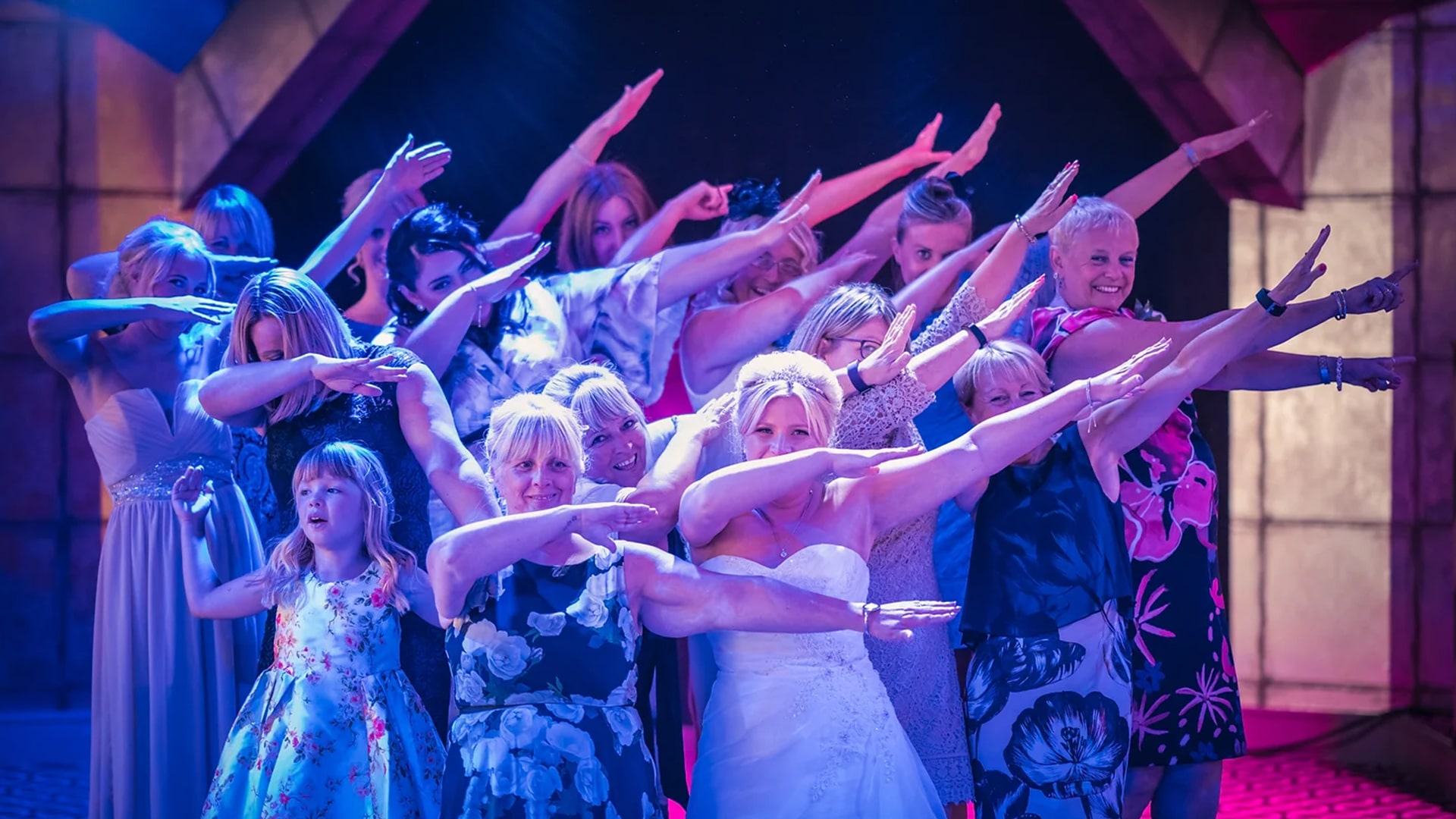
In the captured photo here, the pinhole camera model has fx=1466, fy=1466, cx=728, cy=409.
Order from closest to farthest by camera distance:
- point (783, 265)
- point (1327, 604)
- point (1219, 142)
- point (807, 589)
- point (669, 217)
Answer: point (807, 589) < point (1219, 142) < point (783, 265) < point (669, 217) < point (1327, 604)

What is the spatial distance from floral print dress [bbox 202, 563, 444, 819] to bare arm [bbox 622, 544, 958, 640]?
598 millimetres

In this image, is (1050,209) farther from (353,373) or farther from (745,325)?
(353,373)

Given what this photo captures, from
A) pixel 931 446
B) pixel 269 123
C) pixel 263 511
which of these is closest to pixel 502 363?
pixel 263 511

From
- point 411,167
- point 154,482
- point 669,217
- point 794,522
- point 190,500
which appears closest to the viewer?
point 794,522

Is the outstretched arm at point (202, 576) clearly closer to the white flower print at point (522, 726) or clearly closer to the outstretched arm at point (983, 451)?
the white flower print at point (522, 726)

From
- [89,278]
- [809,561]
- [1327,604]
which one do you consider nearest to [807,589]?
[809,561]

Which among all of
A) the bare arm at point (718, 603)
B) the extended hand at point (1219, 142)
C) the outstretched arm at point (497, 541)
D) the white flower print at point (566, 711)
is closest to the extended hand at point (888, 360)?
the bare arm at point (718, 603)

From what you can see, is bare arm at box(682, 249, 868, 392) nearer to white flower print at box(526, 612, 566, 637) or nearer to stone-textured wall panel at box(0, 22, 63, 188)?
white flower print at box(526, 612, 566, 637)

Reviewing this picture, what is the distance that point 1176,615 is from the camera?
130 inches

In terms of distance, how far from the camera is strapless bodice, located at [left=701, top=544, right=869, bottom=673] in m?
2.86

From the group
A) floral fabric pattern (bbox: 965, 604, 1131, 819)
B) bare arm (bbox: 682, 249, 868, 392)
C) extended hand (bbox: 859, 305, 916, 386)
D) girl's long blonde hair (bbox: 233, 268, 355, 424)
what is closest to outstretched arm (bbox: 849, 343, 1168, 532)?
extended hand (bbox: 859, 305, 916, 386)

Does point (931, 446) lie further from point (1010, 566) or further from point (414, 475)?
point (414, 475)

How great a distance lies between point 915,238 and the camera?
4.23 metres

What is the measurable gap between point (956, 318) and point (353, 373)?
4.78 feet
